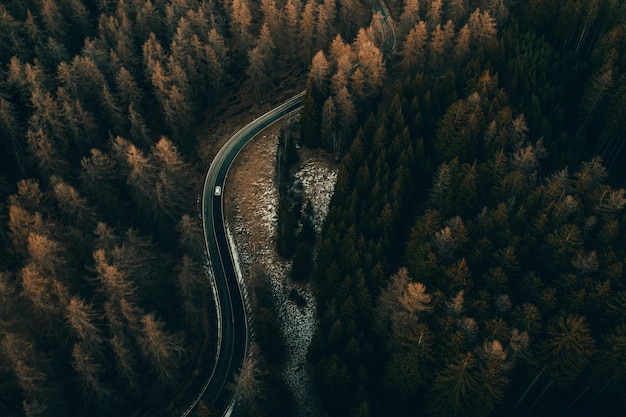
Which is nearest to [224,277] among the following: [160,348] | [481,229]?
[160,348]

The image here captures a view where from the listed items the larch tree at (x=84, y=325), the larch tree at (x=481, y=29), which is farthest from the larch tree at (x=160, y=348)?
the larch tree at (x=481, y=29)

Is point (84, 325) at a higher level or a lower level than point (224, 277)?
higher

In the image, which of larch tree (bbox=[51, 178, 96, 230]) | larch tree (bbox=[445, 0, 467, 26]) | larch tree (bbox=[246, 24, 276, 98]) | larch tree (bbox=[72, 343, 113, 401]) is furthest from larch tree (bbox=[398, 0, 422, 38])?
larch tree (bbox=[72, 343, 113, 401])

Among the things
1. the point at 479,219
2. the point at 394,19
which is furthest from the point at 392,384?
the point at 394,19

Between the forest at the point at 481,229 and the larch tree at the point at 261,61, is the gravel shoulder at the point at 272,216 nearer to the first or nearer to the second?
the forest at the point at 481,229

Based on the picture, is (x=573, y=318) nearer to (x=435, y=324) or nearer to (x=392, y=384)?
(x=435, y=324)

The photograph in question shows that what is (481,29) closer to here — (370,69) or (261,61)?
(370,69)

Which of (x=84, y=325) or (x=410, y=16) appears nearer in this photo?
(x=84, y=325)
